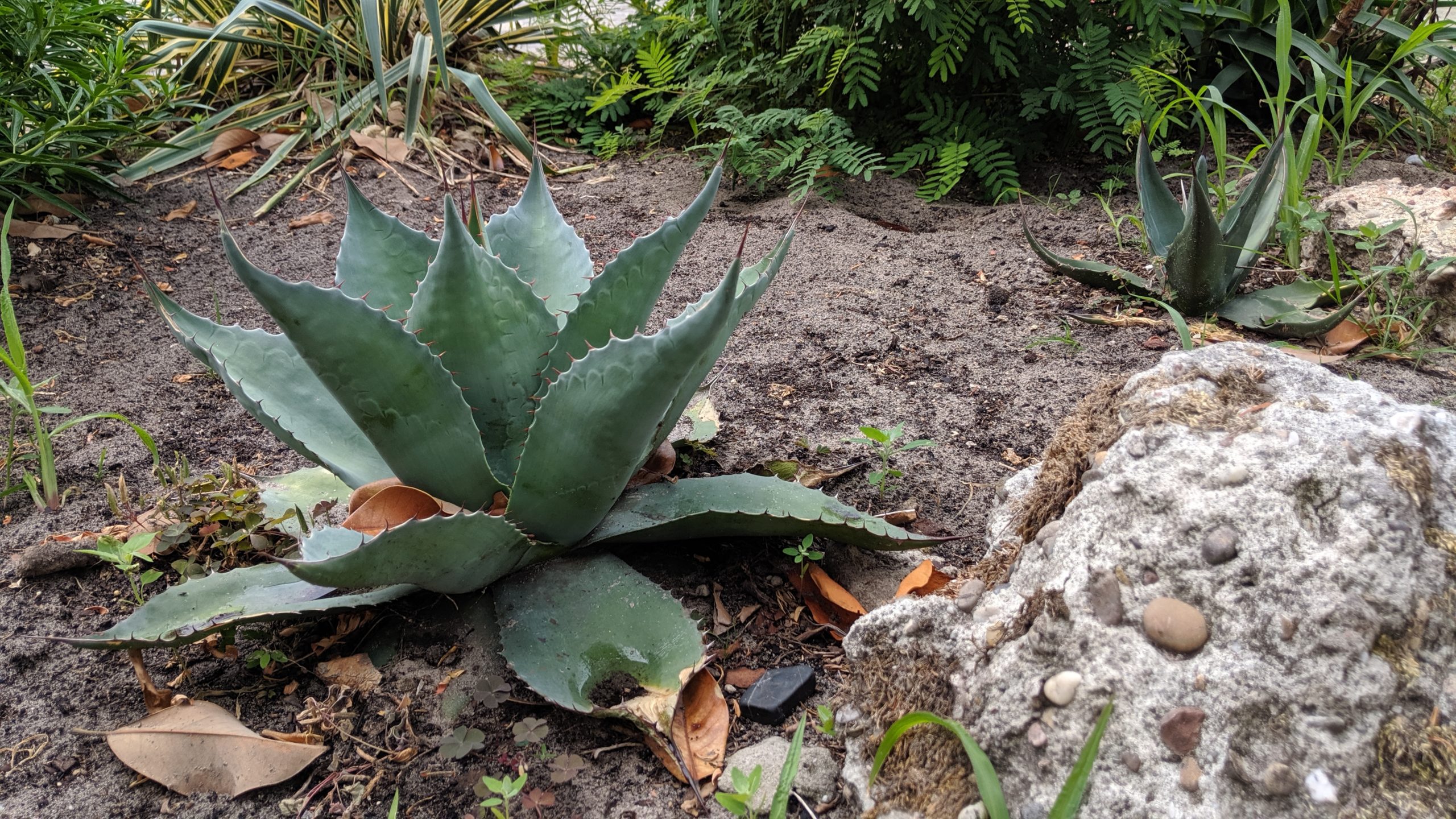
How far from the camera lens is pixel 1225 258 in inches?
95.4

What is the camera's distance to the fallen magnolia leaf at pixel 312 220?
334 centimetres

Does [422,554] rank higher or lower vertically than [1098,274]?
higher

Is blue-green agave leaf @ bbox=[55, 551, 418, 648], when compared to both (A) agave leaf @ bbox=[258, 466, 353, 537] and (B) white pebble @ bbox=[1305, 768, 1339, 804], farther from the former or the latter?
(B) white pebble @ bbox=[1305, 768, 1339, 804]

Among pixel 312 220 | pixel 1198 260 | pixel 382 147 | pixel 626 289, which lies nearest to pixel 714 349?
pixel 626 289

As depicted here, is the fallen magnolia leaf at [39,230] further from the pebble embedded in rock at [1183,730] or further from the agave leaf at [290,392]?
the pebble embedded in rock at [1183,730]

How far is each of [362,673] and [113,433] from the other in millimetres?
1165

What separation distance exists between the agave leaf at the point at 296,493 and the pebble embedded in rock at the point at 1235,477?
1.40 metres

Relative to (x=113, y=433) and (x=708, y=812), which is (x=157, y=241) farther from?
(x=708, y=812)

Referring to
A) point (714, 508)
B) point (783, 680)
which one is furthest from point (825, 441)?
point (783, 680)

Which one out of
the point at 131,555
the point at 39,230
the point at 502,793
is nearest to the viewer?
the point at 502,793

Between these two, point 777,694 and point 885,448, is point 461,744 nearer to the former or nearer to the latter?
point 777,694

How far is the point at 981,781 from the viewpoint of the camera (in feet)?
3.17

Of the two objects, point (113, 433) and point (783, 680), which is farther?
point (113, 433)

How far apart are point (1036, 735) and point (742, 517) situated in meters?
0.61
